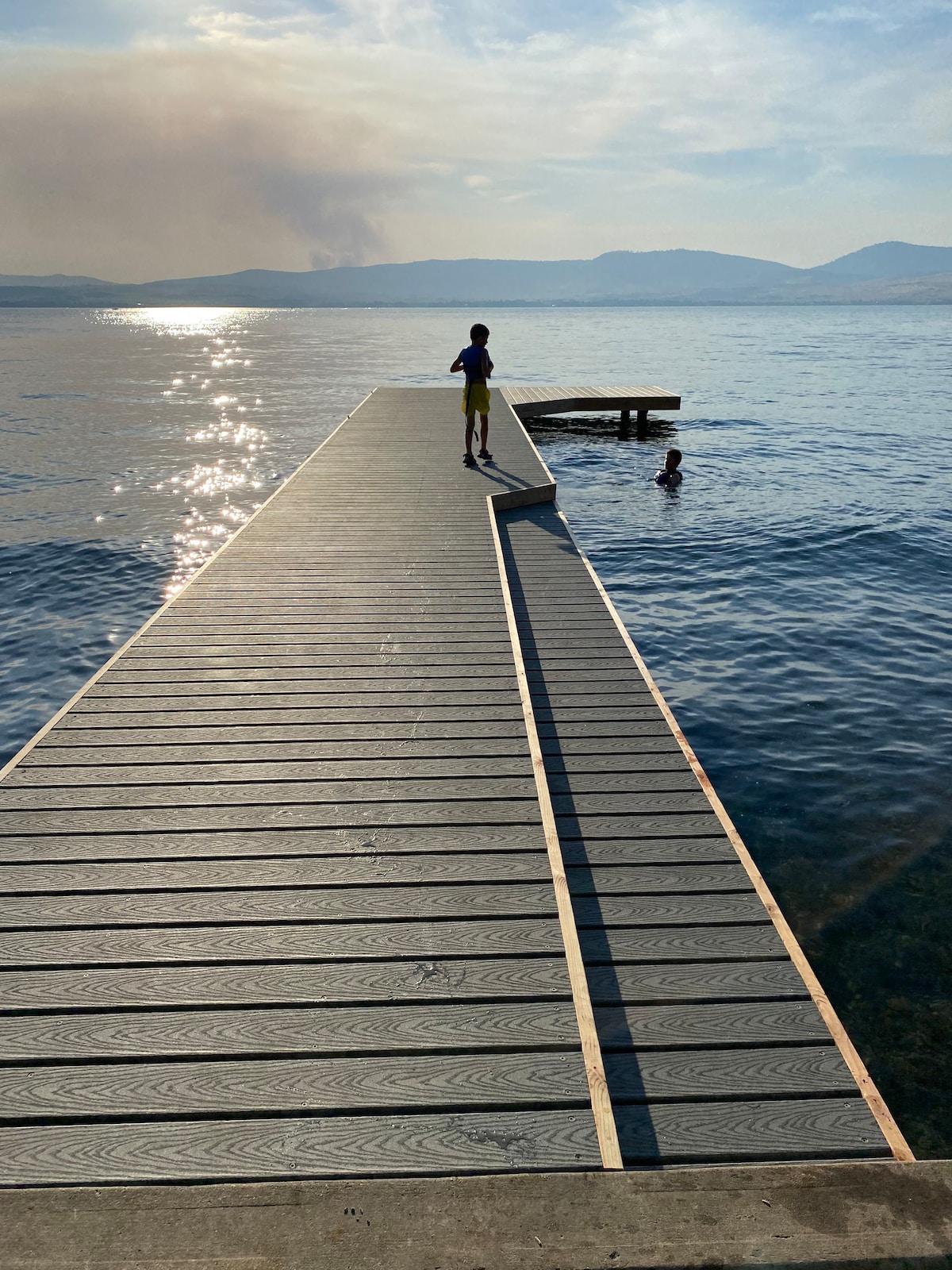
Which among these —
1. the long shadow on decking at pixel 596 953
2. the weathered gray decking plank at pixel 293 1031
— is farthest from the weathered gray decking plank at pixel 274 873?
the weathered gray decking plank at pixel 293 1031

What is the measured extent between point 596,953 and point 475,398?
9500mm

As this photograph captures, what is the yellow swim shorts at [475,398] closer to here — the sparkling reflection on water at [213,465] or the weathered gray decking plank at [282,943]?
the sparkling reflection on water at [213,465]

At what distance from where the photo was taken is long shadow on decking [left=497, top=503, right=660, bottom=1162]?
3061 millimetres

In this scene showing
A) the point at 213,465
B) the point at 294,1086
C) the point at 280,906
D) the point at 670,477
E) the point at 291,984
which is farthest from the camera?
the point at 213,465

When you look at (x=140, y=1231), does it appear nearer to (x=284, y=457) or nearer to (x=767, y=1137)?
(x=767, y=1137)

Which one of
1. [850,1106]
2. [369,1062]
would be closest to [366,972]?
[369,1062]

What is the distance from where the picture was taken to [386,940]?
137 inches

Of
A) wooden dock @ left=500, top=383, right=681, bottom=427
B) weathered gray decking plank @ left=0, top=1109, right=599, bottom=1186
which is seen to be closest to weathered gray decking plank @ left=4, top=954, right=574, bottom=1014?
weathered gray decking plank @ left=0, top=1109, right=599, bottom=1186

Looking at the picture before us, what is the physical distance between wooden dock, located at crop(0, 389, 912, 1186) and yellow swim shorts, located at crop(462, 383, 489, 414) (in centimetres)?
634

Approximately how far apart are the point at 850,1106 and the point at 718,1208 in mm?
1091

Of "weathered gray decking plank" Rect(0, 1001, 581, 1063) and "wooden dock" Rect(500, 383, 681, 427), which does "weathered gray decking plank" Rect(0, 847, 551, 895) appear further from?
"wooden dock" Rect(500, 383, 681, 427)

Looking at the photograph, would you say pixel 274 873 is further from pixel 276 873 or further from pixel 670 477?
pixel 670 477

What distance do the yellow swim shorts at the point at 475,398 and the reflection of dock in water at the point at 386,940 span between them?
6297 mm

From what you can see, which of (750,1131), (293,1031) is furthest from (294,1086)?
(750,1131)
